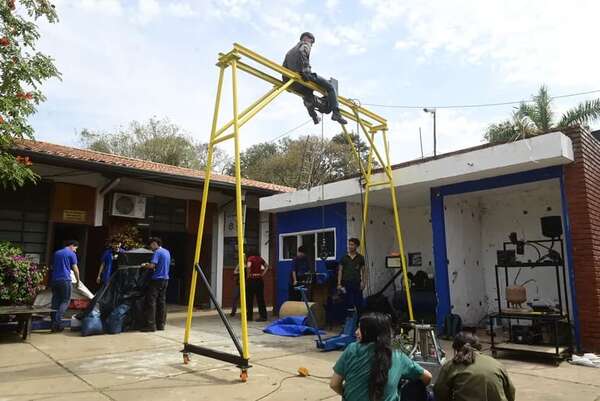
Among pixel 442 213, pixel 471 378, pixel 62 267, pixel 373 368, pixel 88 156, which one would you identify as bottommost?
pixel 471 378

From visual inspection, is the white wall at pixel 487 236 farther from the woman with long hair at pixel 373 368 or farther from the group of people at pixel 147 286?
the woman with long hair at pixel 373 368

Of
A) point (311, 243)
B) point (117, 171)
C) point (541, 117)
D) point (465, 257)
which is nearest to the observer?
point (465, 257)

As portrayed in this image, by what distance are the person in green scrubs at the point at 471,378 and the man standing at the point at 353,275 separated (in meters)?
4.71

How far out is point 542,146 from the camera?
664 centimetres

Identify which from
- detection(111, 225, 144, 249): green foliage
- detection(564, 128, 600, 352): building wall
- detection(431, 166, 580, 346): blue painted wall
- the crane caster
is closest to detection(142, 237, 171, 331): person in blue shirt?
detection(111, 225, 144, 249): green foliage

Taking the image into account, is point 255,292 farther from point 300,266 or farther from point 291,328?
point 291,328

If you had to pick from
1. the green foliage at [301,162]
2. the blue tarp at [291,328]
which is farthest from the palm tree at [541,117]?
the blue tarp at [291,328]

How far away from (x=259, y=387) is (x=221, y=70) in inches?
149

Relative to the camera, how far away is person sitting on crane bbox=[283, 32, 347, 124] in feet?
20.0

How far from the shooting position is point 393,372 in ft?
8.66

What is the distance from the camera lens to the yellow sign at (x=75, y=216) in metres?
10.5

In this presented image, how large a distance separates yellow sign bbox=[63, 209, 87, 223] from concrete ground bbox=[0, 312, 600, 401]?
12.7ft

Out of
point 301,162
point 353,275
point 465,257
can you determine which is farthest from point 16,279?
point 301,162

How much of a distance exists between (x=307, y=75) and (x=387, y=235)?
6.03 meters
